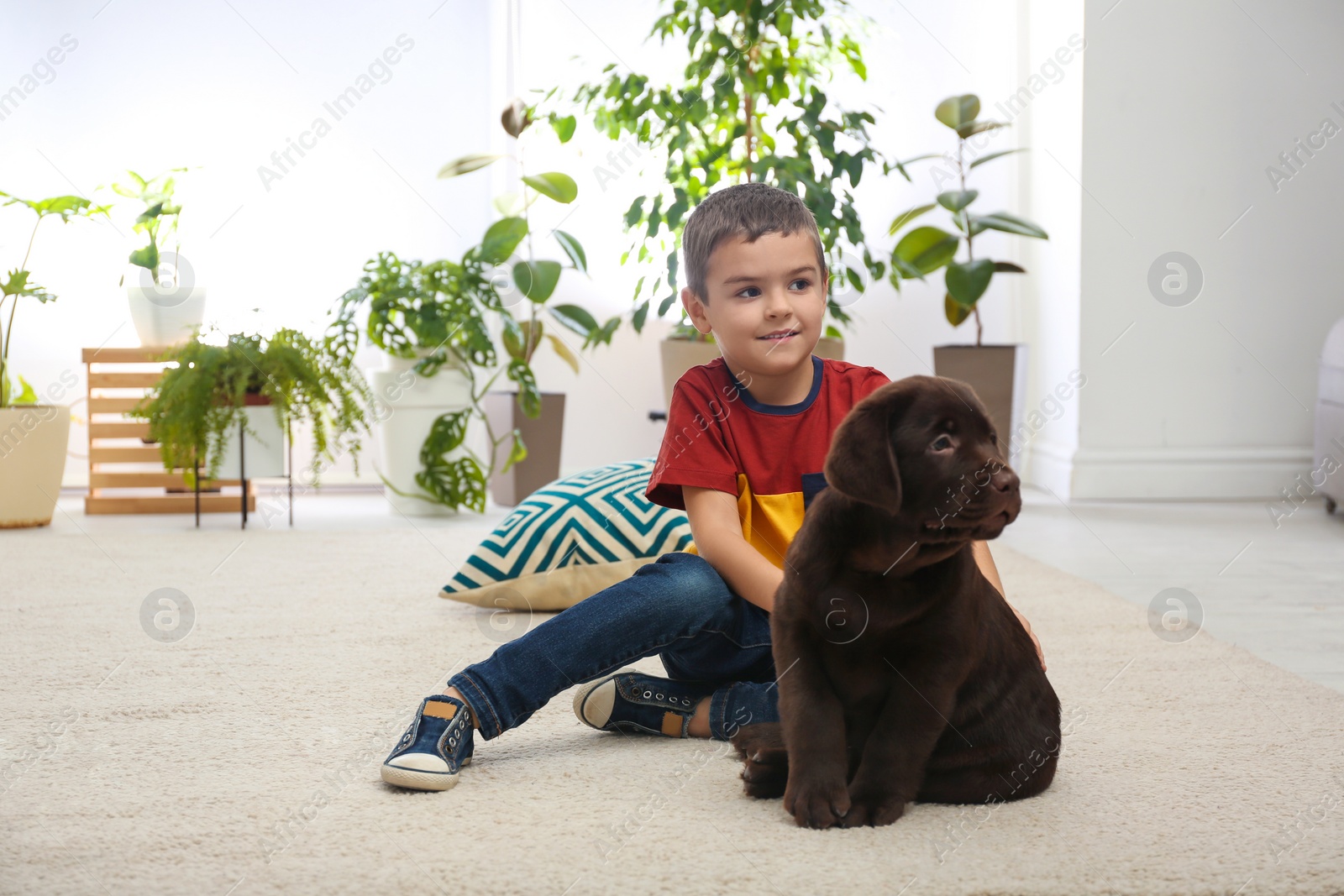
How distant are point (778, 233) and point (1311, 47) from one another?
3.40 m

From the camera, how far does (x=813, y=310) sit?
1.36 m

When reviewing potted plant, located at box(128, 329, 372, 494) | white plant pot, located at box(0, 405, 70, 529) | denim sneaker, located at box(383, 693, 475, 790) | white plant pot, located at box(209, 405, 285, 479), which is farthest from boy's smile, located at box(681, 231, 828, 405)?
white plant pot, located at box(0, 405, 70, 529)

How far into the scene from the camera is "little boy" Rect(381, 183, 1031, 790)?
50.8 inches

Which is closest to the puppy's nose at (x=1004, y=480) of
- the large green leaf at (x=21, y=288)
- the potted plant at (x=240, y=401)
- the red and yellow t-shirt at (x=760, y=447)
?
the red and yellow t-shirt at (x=760, y=447)

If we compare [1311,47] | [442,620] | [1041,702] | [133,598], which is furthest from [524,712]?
[1311,47]

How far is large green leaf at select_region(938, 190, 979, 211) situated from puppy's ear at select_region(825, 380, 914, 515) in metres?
2.79

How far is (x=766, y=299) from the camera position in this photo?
1346 millimetres

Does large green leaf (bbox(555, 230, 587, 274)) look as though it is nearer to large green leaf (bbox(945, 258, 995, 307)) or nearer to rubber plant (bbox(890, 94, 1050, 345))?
rubber plant (bbox(890, 94, 1050, 345))

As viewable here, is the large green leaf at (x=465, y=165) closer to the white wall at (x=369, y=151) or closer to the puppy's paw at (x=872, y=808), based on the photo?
the white wall at (x=369, y=151)

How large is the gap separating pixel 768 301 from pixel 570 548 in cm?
87

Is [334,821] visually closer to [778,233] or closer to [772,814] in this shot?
[772,814]

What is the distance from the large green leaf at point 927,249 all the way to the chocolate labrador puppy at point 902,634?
2.76 m

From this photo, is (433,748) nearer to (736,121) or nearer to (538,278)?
(538,278)

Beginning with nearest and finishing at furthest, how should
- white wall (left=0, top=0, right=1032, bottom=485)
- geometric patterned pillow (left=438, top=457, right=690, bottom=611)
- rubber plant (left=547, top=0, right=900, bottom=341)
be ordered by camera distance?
geometric patterned pillow (left=438, top=457, right=690, bottom=611) → rubber plant (left=547, top=0, right=900, bottom=341) → white wall (left=0, top=0, right=1032, bottom=485)
